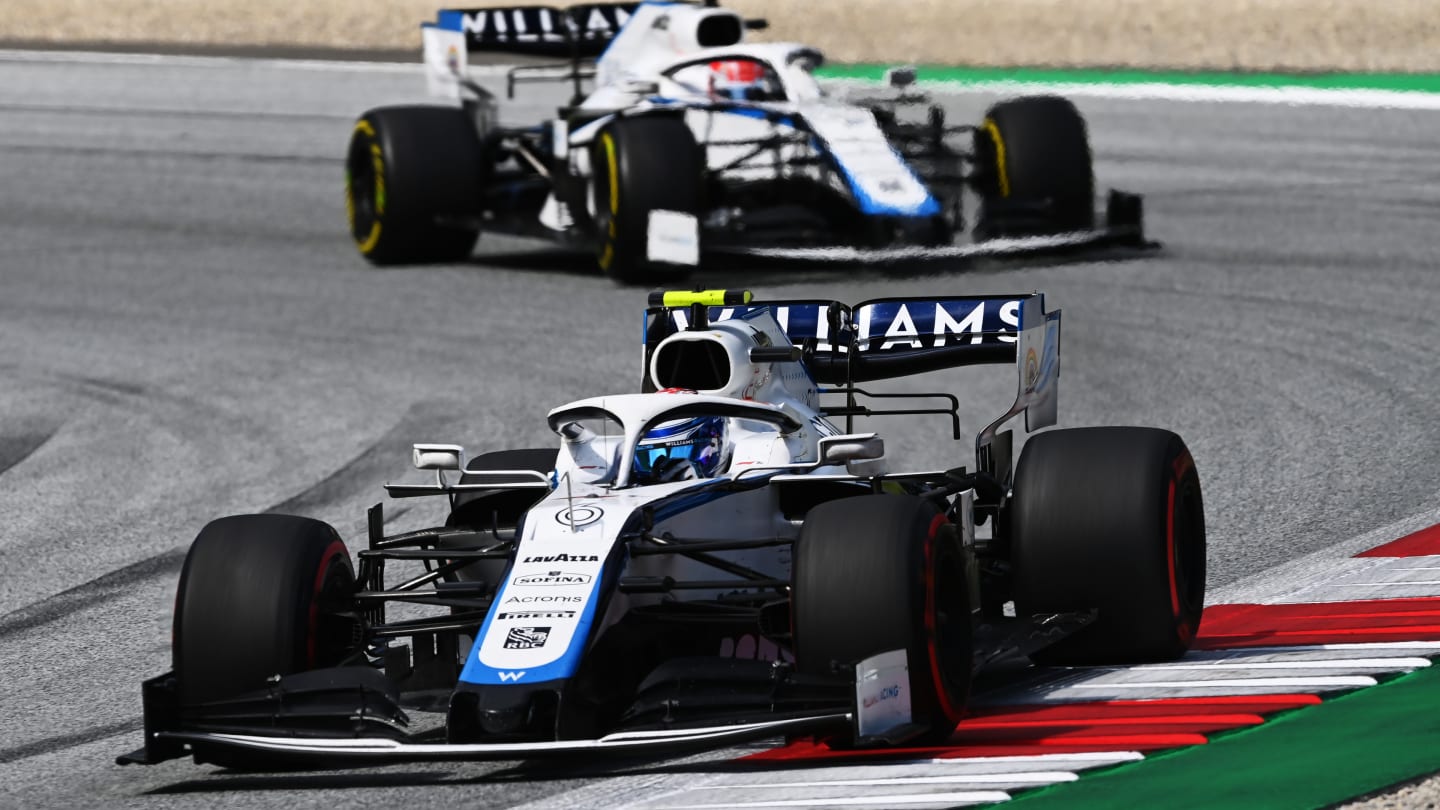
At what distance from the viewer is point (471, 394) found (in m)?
15.0

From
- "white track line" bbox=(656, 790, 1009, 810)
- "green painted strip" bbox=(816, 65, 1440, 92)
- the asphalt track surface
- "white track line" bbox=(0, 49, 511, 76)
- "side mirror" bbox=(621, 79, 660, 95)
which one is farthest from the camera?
"white track line" bbox=(0, 49, 511, 76)

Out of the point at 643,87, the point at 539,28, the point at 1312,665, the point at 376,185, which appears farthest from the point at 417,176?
the point at 1312,665

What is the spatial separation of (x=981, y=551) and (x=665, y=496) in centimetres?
141

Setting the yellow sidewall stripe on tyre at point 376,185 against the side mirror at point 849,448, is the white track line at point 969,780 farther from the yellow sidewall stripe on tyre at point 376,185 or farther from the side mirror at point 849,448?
the yellow sidewall stripe on tyre at point 376,185

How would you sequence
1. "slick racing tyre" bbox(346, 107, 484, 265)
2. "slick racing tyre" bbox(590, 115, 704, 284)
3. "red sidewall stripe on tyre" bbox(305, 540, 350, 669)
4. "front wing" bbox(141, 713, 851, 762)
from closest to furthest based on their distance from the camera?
"front wing" bbox(141, 713, 851, 762) → "red sidewall stripe on tyre" bbox(305, 540, 350, 669) → "slick racing tyre" bbox(590, 115, 704, 284) → "slick racing tyre" bbox(346, 107, 484, 265)

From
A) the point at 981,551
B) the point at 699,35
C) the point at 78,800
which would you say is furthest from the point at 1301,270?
the point at 78,800

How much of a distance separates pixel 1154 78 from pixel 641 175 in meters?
14.5

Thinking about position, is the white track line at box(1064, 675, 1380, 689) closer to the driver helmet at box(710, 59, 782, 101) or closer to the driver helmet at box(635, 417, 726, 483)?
the driver helmet at box(635, 417, 726, 483)

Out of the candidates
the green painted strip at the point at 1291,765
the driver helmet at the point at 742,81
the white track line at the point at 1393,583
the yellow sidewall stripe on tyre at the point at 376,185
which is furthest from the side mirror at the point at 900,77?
the green painted strip at the point at 1291,765

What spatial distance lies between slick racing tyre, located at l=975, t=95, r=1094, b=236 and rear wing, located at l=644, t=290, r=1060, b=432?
8409 millimetres

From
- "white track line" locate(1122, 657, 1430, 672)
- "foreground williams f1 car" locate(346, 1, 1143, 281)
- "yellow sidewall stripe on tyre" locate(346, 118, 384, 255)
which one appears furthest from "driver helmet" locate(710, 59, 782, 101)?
"white track line" locate(1122, 657, 1430, 672)

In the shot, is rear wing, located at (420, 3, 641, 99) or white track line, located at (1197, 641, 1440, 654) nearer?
white track line, located at (1197, 641, 1440, 654)

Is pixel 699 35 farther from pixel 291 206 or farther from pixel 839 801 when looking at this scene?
pixel 839 801

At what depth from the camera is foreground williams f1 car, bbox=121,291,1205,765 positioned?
6.90 meters
